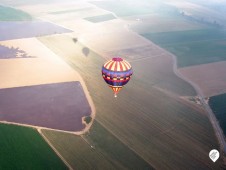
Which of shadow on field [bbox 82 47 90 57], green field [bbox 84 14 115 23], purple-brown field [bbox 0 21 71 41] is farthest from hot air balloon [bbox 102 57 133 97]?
green field [bbox 84 14 115 23]

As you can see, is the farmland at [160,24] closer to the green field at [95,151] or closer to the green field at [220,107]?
the green field at [220,107]

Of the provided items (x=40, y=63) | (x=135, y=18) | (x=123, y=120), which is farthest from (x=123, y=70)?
(x=135, y=18)

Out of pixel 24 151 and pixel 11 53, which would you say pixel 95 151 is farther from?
pixel 11 53

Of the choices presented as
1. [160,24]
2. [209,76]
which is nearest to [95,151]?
[209,76]

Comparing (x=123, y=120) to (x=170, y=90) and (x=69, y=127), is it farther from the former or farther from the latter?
(x=170, y=90)

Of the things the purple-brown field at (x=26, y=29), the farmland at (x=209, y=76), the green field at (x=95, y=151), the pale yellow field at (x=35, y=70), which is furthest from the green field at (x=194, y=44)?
the green field at (x=95, y=151)
